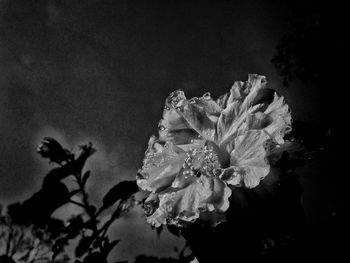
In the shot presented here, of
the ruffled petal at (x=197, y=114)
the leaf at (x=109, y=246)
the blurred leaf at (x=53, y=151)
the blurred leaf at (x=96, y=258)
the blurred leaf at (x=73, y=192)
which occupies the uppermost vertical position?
the blurred leaf at (x=53, y=151)

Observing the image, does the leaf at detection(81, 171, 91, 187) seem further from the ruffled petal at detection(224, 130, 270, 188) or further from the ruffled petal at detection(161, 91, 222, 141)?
the ruffled petal at detection(224, 130, 270, 188)

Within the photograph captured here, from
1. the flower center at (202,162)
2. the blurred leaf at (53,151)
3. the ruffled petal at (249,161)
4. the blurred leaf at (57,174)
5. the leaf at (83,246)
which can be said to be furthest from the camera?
the blurred leaf at (53,151)

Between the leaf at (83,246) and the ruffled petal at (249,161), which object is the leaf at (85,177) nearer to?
the leaf at (83,246)

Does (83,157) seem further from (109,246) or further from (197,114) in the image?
(197,114)

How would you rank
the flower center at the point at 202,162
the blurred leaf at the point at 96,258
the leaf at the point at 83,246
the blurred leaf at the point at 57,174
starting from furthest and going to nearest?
the blurred leaf at the point at 57,174 < the leaf at the point at 83,246 < the blurred leaf at the point at 96,258 < the flower center at the point at 202,162

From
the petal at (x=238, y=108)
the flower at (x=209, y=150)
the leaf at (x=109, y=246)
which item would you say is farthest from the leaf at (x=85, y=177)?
the petal at (x=238, y=108)

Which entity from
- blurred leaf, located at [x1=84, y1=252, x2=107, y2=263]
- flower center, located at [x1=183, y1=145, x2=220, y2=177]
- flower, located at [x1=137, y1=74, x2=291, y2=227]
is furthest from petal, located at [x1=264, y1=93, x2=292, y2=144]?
blurred leaf, located at [x1=84, y1=252, x2=107, y2=263]

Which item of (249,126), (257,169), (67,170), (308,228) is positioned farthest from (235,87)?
(67,170)
